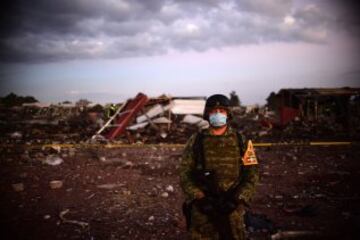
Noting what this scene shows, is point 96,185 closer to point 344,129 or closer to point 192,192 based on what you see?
point 192,192

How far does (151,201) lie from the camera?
17.0 feet

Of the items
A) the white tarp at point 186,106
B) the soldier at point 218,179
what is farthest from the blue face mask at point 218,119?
the white tarp at point 186,106

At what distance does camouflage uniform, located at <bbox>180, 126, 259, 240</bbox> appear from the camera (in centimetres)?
247

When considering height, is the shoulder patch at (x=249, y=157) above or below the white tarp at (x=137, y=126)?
above

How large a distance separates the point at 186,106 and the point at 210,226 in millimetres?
13553

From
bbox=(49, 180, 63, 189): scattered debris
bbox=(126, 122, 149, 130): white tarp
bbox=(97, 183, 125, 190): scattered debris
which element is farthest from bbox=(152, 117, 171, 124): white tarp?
bbox=(49, 180, 63, 189): scattered debris

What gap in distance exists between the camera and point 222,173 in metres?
2.51

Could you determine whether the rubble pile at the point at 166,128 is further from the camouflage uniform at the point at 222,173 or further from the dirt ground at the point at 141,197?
the camouflage uniform at the point at 222,173

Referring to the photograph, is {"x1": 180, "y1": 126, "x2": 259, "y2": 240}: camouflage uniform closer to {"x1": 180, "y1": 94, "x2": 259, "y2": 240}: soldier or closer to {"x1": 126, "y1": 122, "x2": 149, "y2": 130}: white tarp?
{"x1": 180, "y1": 94, "x2": 259, "y2": 240}: soldier

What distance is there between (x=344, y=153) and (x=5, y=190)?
8.46 m

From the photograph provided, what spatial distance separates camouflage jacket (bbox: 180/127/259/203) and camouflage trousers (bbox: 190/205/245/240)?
16cm

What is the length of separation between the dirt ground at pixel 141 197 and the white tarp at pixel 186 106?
23.5 ft

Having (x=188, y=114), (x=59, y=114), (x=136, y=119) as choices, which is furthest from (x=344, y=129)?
(x=59, y=114)

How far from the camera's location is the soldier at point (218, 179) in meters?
2.43
